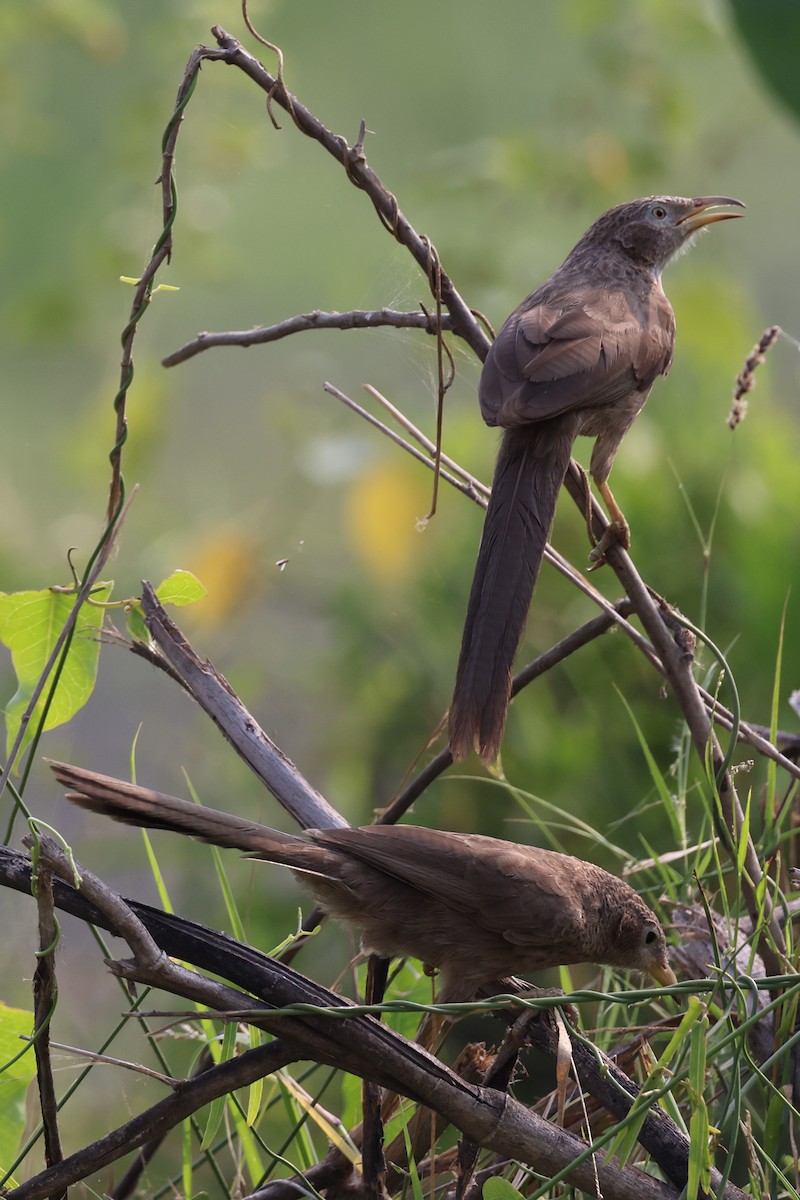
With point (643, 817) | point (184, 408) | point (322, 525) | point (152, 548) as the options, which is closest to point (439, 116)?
point (184, 408)

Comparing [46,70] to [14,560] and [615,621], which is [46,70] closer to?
[14,560]

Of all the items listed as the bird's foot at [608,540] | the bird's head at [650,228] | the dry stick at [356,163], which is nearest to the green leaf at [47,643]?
the dry stick at [356,163]

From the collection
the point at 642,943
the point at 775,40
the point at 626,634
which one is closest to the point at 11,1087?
the point at 642,943

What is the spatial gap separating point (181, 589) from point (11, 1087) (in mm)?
674

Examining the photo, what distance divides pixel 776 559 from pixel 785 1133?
1.65 m

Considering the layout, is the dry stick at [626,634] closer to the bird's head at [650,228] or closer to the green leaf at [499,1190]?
the green leaf at [499,1190]

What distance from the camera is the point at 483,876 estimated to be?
1.72 meters

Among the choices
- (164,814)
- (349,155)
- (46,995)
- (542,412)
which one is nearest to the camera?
(46,995)

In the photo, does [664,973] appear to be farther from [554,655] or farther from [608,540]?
[608,540]

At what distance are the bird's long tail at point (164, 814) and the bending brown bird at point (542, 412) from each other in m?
0.26

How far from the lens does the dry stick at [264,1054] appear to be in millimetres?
1204

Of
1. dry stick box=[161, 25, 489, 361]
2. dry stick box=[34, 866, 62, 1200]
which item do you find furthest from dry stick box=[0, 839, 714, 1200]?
dry stick box=[161, 25, 489, 361]

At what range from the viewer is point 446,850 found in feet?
5.59

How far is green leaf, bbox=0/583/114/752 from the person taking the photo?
163 centimetres
